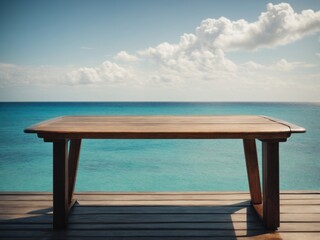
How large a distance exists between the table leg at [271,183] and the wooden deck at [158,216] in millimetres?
83

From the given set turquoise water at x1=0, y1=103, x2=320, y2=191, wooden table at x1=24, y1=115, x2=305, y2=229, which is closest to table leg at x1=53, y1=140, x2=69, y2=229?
wooden table at x1=24, y1=115, x2=305, y2=229

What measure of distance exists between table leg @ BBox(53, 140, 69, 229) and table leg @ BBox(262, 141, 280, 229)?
1.25 m

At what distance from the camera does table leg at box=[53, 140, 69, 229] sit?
182cm

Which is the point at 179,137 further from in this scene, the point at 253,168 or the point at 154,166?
the point at 154,166

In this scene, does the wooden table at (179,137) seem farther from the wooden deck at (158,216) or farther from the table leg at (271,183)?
the wooden deck at (158,216)

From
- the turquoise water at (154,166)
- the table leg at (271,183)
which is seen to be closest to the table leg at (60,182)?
the table leg at (271,183)

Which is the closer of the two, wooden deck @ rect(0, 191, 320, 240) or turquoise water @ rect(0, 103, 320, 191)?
wooden deck @ rect(0, 191, 320, 240)

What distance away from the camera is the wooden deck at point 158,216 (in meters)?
1.83

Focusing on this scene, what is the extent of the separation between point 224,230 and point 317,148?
41.2ft

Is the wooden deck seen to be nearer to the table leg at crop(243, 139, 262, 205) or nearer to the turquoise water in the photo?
the table leg at crop(243, 139, 262, 205)

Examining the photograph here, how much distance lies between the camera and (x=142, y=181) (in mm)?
8148

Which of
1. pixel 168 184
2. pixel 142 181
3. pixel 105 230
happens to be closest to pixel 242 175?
pixel 168 184

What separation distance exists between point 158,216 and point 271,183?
2.64ft

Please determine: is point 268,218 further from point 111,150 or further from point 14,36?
point 14,36
